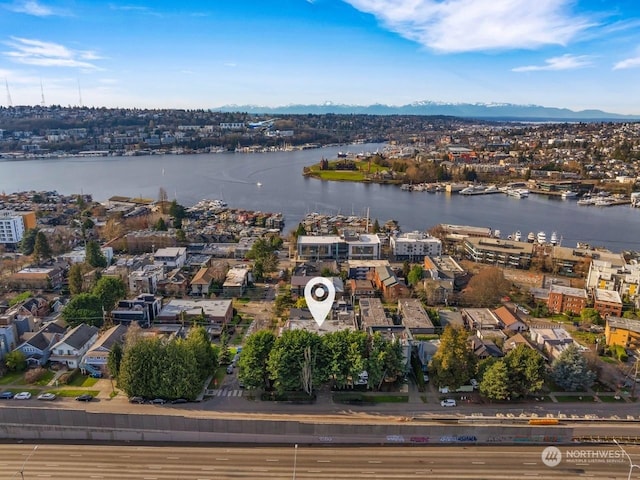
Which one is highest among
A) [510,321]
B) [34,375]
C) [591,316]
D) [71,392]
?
[510,321]

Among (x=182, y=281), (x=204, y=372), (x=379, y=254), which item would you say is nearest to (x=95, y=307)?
(x=182, y=281)

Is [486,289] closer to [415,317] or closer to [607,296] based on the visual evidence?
[415,317]

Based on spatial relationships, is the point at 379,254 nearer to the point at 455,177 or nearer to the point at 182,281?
the point at 182,281

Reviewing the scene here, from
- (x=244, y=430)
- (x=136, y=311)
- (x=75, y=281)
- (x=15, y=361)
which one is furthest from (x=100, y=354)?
(x=75, y=281)

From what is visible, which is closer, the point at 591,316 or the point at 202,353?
the point at 202,353

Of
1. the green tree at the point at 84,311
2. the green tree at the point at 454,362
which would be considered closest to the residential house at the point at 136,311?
the green tree at the point at 84,311

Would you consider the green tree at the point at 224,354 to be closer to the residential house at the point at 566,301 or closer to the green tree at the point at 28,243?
the residential house at the point at 566,301
